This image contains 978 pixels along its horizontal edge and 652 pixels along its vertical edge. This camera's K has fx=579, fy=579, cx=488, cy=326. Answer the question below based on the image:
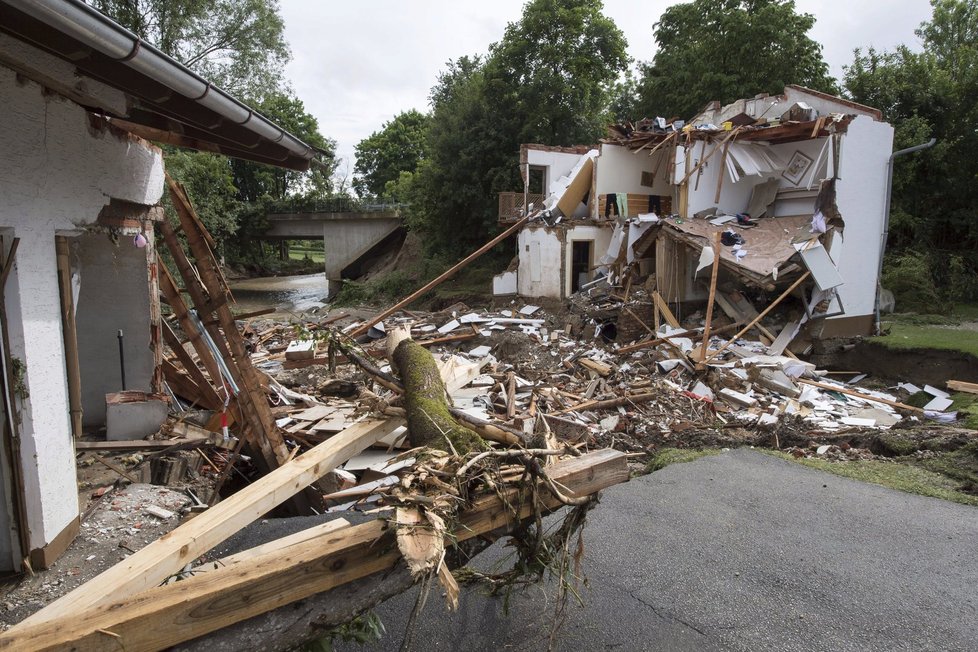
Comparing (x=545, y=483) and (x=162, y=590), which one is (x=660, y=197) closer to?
(x=545, y=483)

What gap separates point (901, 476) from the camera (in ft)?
25.3

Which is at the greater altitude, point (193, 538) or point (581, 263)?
point (581, 263)

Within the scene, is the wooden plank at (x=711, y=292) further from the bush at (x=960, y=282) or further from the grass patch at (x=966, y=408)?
the bush at (x=960, y=282)

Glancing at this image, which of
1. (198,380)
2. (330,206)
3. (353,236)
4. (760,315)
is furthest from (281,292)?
(198,380)

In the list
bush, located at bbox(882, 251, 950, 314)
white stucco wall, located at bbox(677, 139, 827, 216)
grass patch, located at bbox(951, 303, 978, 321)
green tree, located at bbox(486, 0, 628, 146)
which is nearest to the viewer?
white stucco wall, located at bbox(677, 139, 827, 216)

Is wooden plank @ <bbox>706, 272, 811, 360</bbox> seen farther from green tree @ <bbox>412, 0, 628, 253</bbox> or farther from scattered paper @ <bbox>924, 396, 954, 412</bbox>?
green tree @ <bbox>412, 0, 628, 253</bbox>

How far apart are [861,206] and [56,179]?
19961mm

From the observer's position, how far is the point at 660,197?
2244 centimetres

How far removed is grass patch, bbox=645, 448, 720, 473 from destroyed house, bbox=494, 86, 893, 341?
6758 mm

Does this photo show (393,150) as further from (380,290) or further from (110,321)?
(110,321)

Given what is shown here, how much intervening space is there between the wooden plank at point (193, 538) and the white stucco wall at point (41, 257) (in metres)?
1.76

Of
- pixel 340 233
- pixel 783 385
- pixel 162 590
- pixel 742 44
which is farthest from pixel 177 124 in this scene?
pixel 340 233

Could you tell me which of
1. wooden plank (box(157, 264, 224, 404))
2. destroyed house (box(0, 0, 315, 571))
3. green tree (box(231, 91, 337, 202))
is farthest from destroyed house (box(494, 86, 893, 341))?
green tree (box(231, 91, 337, 202))

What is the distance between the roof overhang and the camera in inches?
114
